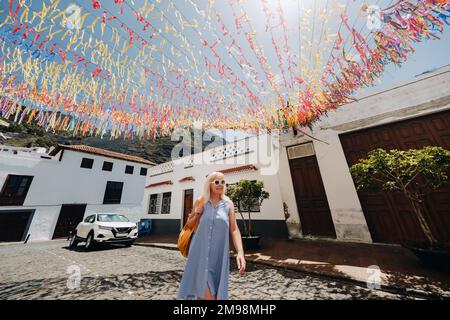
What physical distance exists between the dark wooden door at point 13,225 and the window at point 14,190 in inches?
38.1

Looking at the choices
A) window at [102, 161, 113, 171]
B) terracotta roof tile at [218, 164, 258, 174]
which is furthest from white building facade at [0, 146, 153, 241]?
terracotta roof tile at [218, 164, 258, 174]

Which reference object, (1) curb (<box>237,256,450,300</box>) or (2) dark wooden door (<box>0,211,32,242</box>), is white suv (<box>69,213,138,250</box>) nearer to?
(1) curb (<box>237,256,450,300</box>)

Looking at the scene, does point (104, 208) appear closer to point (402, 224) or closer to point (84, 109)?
point (84, 109)

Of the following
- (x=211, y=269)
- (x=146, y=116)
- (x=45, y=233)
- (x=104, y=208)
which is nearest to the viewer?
(x=211, y=269)

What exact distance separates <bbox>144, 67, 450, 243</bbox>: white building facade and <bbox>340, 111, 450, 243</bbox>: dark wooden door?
19 millimetres

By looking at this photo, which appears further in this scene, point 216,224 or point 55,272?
point 55,272

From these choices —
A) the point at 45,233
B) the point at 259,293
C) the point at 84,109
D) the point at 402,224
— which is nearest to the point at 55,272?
Answer: the point at 84,109

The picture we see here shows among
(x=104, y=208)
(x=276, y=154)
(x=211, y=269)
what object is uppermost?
(x=276, y=154)

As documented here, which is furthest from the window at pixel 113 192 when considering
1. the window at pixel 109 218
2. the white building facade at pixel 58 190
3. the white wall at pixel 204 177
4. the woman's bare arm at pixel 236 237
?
the woman's bare arm at pixel 236 237

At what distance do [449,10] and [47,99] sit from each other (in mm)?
9164

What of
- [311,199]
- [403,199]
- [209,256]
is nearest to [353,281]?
[209,256]

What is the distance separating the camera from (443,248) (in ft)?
12.0

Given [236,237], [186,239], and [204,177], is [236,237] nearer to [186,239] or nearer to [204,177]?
[186,239]

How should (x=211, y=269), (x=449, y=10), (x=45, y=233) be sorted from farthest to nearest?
(x=45, y=233) → (x=449, y=10) → (x=211, y=269)
